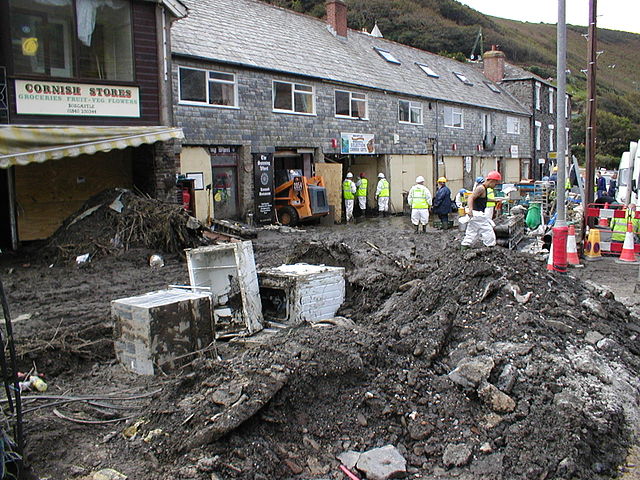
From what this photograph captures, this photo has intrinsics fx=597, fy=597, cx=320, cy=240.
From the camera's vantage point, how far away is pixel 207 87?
18125 millimetres

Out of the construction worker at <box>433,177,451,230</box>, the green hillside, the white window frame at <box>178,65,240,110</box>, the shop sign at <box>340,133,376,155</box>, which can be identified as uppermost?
the green hillside

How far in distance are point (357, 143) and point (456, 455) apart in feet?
68.8

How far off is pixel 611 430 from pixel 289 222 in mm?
15925

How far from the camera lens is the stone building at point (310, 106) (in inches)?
718

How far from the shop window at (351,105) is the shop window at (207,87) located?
5.77 meters

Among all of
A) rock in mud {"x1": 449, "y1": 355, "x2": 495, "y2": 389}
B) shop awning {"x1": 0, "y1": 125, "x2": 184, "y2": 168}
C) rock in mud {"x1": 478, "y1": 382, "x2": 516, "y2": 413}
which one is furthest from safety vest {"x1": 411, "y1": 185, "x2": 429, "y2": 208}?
rock in mud {"x1": 478, "y1": 382, "x2": 516, "y2": 413}

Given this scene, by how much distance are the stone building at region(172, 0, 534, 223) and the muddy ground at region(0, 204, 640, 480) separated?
11.8 m

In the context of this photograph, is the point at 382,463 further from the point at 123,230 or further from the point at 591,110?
the point at 591,110

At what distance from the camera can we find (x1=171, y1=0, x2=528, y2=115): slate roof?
19172 mm

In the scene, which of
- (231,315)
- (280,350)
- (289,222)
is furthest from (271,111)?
(280,350)

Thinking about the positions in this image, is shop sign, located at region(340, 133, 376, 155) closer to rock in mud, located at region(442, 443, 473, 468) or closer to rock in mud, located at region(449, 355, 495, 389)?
rock in mud, located at region(449, 355, 495, 389)

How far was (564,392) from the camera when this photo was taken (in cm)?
493

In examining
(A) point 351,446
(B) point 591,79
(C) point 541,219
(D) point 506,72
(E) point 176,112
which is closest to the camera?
(A) point 351,446

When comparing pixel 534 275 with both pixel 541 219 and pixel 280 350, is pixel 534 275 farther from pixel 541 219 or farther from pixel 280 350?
pixel 541 219
